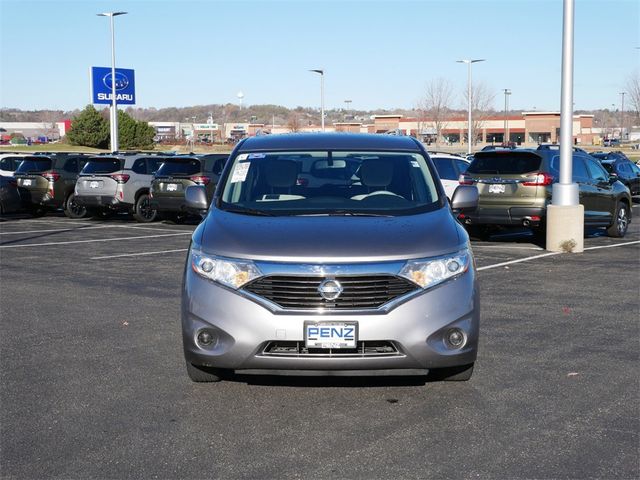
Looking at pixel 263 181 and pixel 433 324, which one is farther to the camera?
pixel 263 181

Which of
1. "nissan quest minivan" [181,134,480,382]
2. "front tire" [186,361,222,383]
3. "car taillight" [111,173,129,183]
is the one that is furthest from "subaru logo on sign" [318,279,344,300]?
"car taillight" [111,173,129,183]

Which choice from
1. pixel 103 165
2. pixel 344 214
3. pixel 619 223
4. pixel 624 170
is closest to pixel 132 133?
pixel 103 165

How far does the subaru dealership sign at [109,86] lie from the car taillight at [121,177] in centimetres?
1943

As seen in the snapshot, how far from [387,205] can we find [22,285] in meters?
6.37

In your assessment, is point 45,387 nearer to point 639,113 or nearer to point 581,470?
point 581,470

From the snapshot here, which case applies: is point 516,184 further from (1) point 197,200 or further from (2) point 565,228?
(1) point 197,200

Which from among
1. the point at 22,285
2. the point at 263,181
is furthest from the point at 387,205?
the point at 22,285

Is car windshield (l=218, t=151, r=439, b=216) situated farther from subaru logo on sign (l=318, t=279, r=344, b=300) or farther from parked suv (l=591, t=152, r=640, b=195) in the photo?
parked suv (l=591, t=152, r=640, b=195)

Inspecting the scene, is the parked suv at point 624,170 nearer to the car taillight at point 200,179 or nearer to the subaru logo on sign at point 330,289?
the car taillight at point 200,179

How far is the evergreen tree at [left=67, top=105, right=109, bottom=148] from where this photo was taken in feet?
231

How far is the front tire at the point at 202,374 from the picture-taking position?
19.6ft

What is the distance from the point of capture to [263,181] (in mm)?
6742

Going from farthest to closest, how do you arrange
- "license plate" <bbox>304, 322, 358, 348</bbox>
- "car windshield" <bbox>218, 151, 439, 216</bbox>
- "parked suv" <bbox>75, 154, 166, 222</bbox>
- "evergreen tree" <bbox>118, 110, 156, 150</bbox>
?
1. "evergreen tree" <bbox>118, 110, 156, 150</bbox>
2. "parked suv" <bbox>75, 154, 166, 222</bbox>
3. "car windshield" <bbox>218, 151, 439, 216</bbox>
4. "license plate" <bbox>304, 322, 358, 348</bbox>

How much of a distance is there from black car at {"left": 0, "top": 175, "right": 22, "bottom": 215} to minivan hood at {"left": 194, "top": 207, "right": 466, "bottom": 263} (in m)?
17.7
